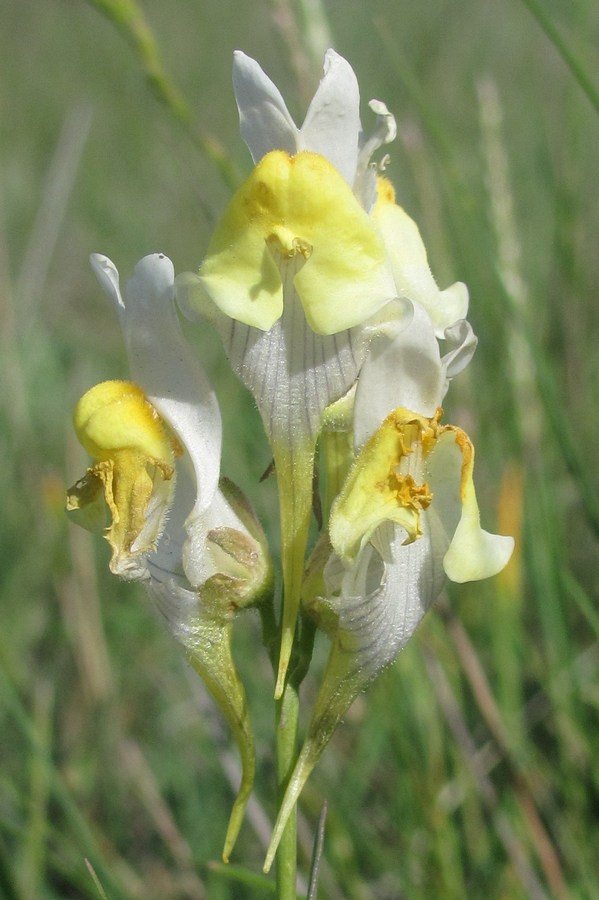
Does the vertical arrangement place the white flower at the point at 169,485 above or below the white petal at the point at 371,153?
below

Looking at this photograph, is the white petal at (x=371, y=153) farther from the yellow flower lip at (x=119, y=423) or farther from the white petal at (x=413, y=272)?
the yellow flower lip at (x=119, y=423)

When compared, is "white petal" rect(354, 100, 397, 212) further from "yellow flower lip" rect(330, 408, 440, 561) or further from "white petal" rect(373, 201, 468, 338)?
"yellow flower lip" rect(330, 408, 440, 561)

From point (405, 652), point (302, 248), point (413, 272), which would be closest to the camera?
point (302, 248)

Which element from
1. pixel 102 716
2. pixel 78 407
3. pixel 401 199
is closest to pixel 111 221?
pixel 401 199


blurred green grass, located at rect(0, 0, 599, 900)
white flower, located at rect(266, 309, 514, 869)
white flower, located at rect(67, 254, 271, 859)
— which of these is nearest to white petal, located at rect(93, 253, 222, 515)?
white flower, located at rect(67, 254, 271, 859)

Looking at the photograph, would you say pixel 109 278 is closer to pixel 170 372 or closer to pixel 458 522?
pixel 170 372

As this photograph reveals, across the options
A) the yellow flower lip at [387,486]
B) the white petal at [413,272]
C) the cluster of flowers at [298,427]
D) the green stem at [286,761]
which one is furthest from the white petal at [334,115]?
the green stem at [286,761]

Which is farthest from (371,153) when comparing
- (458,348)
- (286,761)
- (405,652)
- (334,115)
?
(405,652)
